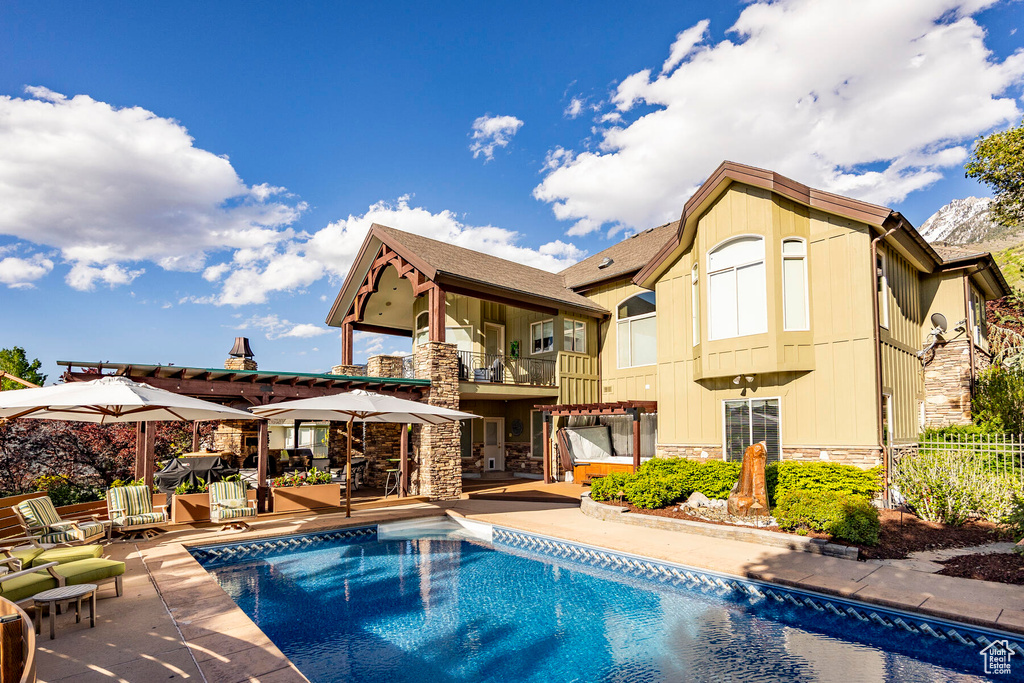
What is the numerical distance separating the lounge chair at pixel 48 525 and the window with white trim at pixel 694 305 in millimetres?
13026

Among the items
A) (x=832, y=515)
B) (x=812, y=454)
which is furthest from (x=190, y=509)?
(x=812, y=454)

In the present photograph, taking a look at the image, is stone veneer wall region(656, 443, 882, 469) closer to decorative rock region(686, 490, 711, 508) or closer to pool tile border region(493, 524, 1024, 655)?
decorative rock region(686, 490, 711, 508)

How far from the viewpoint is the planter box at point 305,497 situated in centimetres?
1283

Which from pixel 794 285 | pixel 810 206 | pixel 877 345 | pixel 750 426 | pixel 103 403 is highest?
pixel 810 206

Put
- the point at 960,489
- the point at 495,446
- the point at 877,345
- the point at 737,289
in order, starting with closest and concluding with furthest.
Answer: the point at 960,489 < the point at 877,345 < the point at 737,289 < the point at 495,446

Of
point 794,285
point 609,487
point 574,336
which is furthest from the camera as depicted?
point 574,336

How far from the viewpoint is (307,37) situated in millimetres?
14281

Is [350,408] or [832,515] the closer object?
[832,515]

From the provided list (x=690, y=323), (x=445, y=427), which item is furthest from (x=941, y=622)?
(x=445, y=427)

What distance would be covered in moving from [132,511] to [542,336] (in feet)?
43.9

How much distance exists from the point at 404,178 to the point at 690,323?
10.6 metres

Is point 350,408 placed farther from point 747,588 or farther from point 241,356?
point 241,356

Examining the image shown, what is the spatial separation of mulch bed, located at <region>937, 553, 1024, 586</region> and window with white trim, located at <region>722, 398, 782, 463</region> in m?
4.78

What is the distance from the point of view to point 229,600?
653cm
